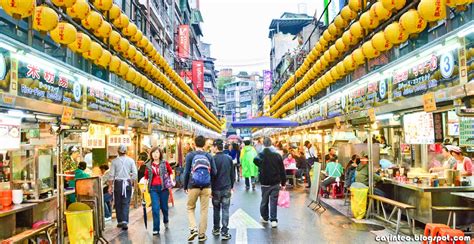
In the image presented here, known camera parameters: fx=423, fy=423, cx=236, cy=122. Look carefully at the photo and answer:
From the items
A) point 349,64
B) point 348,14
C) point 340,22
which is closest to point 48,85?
point 349,64

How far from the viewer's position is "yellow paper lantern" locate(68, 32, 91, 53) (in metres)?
10.0

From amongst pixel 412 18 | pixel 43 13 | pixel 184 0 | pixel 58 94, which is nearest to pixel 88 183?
pixel 58 94

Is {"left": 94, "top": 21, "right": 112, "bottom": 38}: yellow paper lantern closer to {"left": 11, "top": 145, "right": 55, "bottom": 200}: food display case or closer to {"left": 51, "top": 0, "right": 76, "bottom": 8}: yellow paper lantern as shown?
{"left": 51, "top": 0, "right": 76, "bottom": 8}: yellow paper lantern

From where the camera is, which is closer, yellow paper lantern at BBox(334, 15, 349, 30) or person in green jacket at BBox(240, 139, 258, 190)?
yellow paper lantern at BBox(334, 15, 349, 30)

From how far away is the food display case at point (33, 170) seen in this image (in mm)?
8758

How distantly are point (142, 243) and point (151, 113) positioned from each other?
12712 millimetres

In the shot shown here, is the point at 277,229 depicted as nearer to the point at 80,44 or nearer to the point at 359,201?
the point at 359,201

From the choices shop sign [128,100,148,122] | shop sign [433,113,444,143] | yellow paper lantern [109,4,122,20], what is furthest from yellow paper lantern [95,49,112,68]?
shop sign [433,113,444,143]

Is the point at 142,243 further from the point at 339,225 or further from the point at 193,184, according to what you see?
the point at 339,225

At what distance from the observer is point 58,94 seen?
1016cm

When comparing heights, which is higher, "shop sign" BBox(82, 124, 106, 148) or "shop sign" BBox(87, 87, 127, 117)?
"shop sign" BBox(87, 87, 127, 117)

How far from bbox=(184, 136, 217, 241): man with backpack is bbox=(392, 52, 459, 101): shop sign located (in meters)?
5.02

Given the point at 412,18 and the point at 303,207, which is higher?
the point at 412,18

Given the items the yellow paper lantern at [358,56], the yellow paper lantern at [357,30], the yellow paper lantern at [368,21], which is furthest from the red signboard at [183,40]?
the yellow paper lantern at [368,21]
